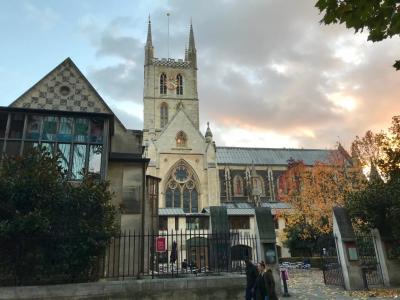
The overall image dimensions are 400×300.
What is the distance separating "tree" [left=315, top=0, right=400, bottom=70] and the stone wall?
9252 millimetres

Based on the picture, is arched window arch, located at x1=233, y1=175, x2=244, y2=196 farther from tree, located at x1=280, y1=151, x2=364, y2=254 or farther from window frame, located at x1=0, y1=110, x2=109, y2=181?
window frame, located at x1=0, y1=110, x2=109, y2=181

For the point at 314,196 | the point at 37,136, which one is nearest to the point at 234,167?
the point at 314,196

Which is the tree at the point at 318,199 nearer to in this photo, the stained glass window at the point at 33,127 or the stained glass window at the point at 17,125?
the stained glass window at the point at 33,127

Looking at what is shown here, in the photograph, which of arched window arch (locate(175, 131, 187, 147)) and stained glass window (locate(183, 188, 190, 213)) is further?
arched window arch (locate(175, 131, 187, 147))

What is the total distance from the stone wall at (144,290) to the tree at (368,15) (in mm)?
9252

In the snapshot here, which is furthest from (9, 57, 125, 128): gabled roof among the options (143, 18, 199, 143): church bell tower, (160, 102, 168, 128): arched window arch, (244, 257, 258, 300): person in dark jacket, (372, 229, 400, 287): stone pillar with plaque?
(160, 102, 168, 128): arched window arch

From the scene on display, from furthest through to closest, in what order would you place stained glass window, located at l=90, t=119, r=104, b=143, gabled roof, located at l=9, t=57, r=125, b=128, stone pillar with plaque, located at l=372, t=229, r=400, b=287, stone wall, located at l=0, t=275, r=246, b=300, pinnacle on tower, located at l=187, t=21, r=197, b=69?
1. pinnacle on tower, located at l=187, t=21, r=197, b=69
2. gabled roof, located at l=9, t=57, r=125, b=128
3. stone pillar with plaque, located at l=372, t=229, r=400, b=287
4. stained glass window, located at l=90, t=119, r=104, b=143
5. stone wall, located at l=0, t=275, r=246, b=300

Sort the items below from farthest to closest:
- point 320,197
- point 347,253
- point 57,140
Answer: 1. point 320,197
2. point 347,253
3. point 57,140

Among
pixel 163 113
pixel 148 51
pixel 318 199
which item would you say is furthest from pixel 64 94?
pixel 148 51

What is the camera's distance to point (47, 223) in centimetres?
1119

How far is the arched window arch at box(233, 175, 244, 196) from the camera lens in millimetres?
56656

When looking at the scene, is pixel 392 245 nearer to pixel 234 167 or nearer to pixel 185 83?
pixel 234 167

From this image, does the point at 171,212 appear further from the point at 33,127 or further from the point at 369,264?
the point at 33,127

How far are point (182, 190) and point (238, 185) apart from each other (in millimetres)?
14342
